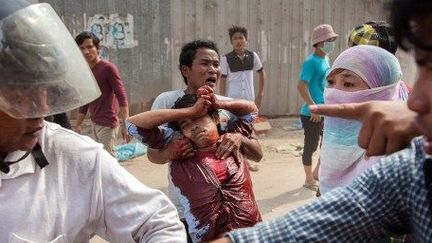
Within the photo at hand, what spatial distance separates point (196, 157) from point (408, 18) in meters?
2.10

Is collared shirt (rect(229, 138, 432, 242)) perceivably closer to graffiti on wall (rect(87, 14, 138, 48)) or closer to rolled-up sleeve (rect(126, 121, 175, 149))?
rolled-up sleeve (rect(126, 121, 175, 149))

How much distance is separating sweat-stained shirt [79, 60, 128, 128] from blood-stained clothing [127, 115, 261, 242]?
2.73 m

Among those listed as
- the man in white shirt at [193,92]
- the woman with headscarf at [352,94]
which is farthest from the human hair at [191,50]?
the woman with headscarf at [352,94]

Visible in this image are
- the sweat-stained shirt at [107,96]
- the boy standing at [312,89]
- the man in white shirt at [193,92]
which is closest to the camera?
the man in white shirt at [193,92]

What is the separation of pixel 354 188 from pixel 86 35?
15.8 ft

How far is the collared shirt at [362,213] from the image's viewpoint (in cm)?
122

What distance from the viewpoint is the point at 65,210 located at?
5.59ft

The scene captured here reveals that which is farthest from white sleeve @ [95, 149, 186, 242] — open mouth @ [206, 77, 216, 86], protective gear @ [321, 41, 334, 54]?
protective gear @ [321, 41, 334, 54]

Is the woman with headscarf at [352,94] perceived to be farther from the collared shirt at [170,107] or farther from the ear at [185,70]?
the ear at [185,70]

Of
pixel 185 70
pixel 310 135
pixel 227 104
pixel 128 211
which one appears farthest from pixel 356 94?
pixel 310 135

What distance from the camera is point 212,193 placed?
2.88m

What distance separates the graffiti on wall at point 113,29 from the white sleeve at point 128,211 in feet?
24.1

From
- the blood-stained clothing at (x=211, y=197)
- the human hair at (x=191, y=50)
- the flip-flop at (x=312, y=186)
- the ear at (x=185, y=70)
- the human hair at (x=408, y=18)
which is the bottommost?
the flip-flop at (x=312, y=186)

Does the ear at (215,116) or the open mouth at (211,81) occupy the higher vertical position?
the open mouth at (211,81)
